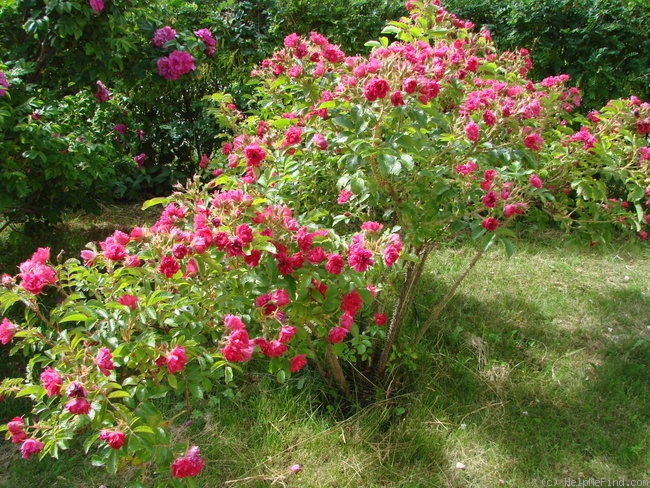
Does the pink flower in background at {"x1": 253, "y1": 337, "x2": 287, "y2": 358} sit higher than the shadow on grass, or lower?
higher

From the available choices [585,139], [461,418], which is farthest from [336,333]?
[585,139]

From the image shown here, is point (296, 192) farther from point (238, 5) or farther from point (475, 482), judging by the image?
point (238, 5)

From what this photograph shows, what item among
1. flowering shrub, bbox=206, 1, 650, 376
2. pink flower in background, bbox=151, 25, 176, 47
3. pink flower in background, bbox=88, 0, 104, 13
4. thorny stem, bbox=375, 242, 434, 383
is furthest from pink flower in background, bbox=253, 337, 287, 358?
pink flower in background, bbox=151, 25, 176, 47

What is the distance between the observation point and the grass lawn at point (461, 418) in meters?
2.13

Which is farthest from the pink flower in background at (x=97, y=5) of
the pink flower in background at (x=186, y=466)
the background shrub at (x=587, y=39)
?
the background shrub at (x=587, y=39)

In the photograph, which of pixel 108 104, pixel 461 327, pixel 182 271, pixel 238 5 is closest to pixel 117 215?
pixel 108 104

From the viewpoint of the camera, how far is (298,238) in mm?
1532

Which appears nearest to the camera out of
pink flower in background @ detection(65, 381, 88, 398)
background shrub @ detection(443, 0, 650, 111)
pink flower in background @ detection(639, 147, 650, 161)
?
pink flower in background @ detection(65, 381, 88, 398)

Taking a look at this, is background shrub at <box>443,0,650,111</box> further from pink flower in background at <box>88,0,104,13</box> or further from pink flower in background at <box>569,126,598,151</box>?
pink flower in background at <box>88,0,104,13</box>

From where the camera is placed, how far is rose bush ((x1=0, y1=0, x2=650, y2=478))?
1442 millimetres

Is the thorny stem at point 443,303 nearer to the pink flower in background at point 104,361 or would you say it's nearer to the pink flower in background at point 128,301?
the pink flower in background at point 128,301

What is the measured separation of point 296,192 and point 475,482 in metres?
1.36

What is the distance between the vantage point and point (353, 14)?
190 inches

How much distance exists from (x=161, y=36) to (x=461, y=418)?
275 centimetres
